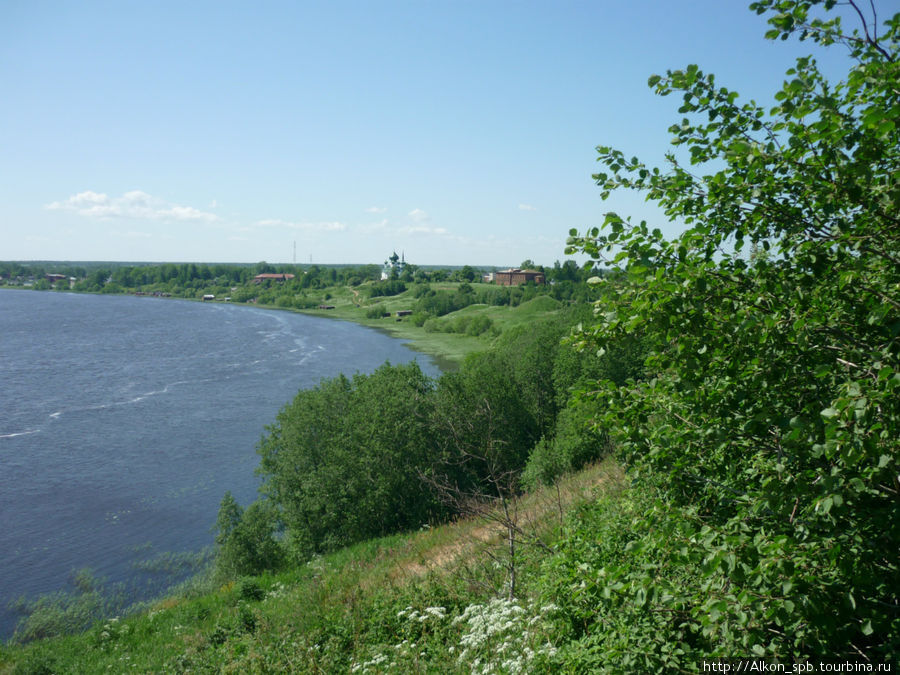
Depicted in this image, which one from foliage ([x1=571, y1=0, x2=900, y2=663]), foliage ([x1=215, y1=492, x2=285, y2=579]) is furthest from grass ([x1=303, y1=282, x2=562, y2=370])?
foliage ([x1=571, y1=0, x2=900, y2=663])

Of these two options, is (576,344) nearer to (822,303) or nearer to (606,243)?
(606,243)

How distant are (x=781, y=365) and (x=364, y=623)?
7261mm

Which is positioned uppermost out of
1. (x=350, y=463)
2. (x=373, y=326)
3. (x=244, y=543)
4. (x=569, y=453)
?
(x=373, y=326)

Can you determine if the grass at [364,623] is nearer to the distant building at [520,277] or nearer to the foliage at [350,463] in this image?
the foliage at [350,463]

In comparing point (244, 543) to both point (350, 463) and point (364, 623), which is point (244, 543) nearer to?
point (350, 463)

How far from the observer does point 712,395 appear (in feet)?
13.0

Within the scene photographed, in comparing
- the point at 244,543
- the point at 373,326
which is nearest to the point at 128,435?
the point at 244,543

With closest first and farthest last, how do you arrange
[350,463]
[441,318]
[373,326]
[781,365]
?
[781,365] → [350,463] → [373,326] → [441,318]

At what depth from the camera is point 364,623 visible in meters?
8.56

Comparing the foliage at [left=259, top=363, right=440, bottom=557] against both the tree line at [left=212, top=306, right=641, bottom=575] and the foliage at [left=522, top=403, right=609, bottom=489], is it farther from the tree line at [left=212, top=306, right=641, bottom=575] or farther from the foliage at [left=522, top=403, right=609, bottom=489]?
the foliage at [left=522, top=403, right=609, bottom=489]

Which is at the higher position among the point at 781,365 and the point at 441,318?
the point at 781,365

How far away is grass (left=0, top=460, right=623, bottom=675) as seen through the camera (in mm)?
6246

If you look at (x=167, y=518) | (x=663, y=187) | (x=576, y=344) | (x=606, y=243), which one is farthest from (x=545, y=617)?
(x=167, y=518)

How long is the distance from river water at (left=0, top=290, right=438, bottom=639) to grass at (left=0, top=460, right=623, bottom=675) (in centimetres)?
799
